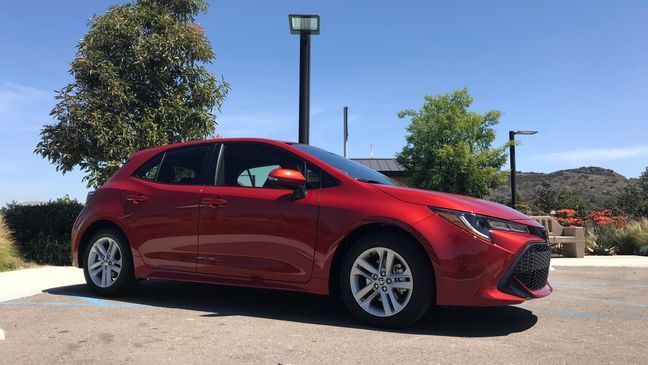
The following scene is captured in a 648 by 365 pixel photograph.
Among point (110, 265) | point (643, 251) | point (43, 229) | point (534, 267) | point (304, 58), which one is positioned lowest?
point (643, 251)

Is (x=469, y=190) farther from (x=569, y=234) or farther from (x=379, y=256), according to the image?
(x=379, y=256)

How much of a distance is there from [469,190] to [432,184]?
1627 millimetres

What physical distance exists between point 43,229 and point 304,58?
546 cm

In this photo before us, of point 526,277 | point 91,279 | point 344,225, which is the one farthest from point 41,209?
point 526,277

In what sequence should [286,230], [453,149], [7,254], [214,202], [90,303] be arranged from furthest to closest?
[453,149], [7,254], [90,303], [214,202], [286,230]

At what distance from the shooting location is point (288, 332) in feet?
13.8

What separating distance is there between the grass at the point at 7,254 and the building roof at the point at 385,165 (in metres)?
13.9

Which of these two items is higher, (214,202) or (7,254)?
(214,202)

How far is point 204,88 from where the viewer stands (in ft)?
33.8

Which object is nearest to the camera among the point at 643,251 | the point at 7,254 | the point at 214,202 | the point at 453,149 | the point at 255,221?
the point at 255,221

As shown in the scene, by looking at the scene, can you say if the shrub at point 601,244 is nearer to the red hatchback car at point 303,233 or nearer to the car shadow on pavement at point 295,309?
the car shadow on pavement at point 295,309

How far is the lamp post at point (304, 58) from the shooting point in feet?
28.4

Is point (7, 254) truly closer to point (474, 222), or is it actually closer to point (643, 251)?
point (474, 222)

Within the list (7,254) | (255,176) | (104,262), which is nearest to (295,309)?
(255,176)
